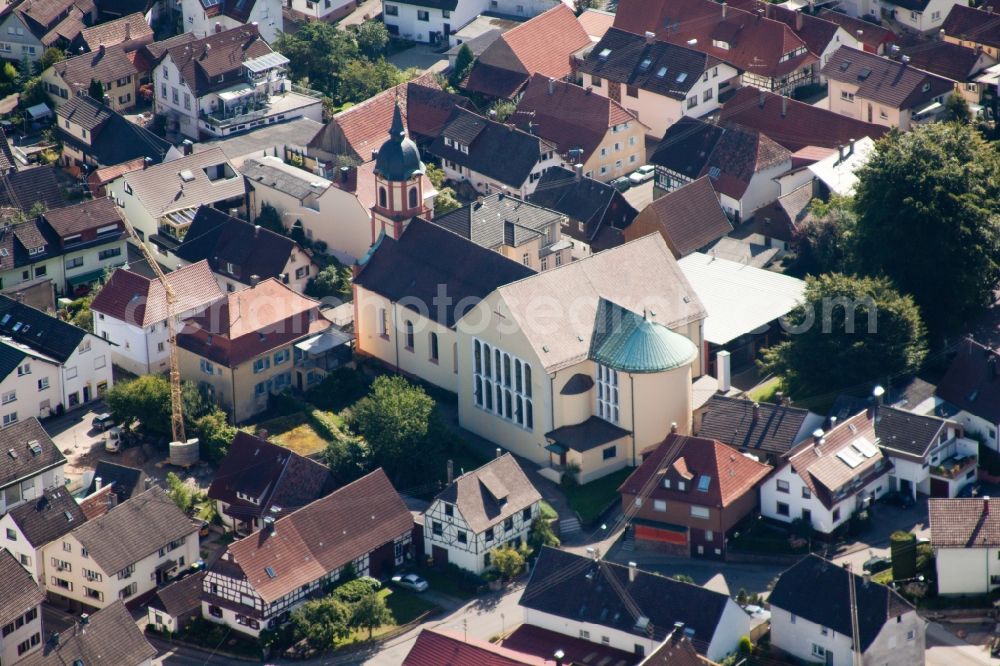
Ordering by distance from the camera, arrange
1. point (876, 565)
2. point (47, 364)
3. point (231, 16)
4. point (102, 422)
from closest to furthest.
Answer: point (876, 565) → point (102, 422) → point (47, 364) → point (231, 16)

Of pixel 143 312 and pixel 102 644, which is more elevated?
pixel 143 312

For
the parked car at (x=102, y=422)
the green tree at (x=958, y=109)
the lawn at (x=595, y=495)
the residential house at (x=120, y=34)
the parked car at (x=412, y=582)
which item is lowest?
the parked car at (x=102, y=422)

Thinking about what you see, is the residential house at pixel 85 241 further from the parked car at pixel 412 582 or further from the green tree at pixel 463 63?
the parked car at pixel 412 582

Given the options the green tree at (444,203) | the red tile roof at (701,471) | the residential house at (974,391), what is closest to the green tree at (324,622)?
the red tile roof at (701,471)

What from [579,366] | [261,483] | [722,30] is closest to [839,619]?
[579,366]

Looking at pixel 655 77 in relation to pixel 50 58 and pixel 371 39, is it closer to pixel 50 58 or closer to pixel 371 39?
pixel 371 39

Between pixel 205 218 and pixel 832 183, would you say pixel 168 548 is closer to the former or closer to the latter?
pixel 205 218
